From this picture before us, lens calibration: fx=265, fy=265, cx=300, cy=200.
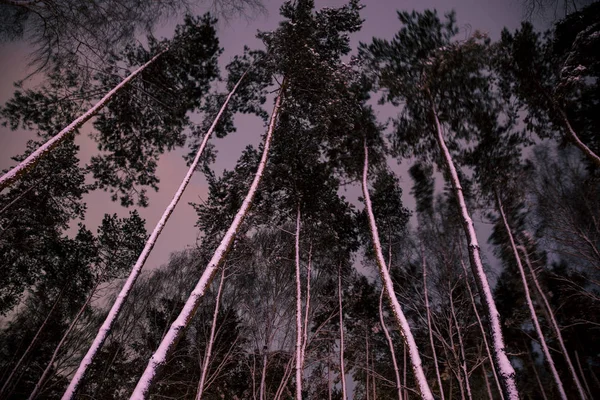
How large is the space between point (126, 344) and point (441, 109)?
19381mm

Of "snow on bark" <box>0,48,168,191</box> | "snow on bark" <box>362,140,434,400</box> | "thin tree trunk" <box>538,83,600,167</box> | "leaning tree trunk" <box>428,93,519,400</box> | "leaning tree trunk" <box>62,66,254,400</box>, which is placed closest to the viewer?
"leaning tree trunk" <box>428,93,519,400</box>

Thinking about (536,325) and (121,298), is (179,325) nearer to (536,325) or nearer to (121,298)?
(121,298)

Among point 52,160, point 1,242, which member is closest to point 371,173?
point 52,160

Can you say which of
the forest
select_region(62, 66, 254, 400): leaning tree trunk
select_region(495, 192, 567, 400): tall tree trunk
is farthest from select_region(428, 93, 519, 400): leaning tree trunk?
select_region(62, 66, 254, 400): leaning tree trunk

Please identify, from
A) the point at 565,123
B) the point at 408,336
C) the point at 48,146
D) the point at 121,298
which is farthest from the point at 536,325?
the point at 48,146

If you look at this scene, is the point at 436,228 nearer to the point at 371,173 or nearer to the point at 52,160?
the point at 371,173

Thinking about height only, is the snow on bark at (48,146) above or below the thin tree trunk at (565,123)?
below

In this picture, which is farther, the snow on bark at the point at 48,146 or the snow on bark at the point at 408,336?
the snow on bark at the point at 48,146

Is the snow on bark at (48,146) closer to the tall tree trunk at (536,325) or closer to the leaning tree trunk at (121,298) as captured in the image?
the leaning tree trunk at (121,298)

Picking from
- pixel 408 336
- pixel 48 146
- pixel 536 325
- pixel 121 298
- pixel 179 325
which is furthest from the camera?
pixel 536 325

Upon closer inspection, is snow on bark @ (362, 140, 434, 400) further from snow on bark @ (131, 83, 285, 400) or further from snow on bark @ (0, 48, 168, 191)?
snow on bark @ (0, 48, 168, 191)

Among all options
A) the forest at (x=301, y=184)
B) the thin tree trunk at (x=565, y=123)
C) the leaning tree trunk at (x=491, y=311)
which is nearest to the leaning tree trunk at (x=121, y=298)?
the forest at (x=301, y=184)

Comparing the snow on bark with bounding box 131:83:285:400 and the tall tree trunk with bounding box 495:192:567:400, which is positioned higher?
the tall tree trunk with bounding box 495:192:567:400

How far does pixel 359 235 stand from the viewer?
13789 mm
